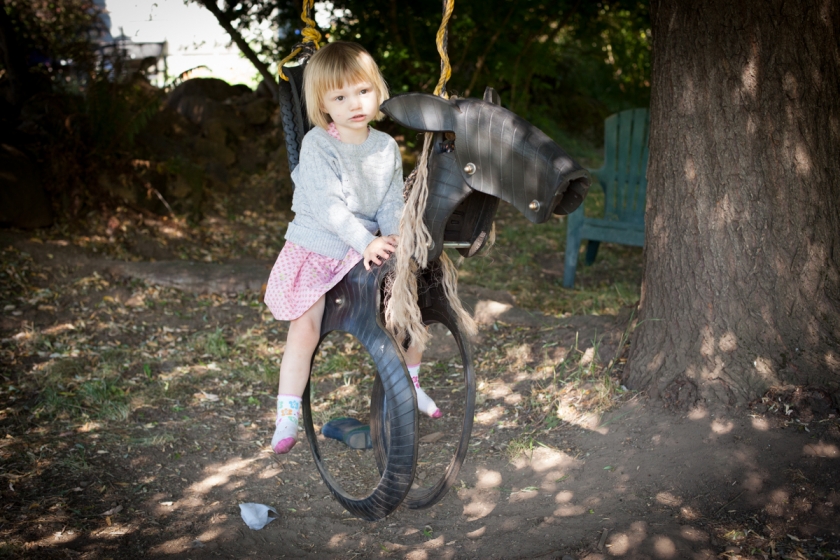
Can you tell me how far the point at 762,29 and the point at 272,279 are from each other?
2.13 metres

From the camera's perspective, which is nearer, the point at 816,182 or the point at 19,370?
the point at 816,182

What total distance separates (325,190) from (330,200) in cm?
5

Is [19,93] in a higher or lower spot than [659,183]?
higher

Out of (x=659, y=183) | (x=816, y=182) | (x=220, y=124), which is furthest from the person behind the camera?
(x=220, y=124)

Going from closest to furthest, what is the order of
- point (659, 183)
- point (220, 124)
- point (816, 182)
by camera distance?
point (816, 182) → point (659, 183) → point (220, 124)

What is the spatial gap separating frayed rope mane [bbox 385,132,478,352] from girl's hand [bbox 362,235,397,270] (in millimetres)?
52

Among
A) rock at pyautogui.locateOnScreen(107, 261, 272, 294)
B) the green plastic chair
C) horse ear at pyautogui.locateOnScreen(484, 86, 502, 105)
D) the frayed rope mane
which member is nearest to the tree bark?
rock at pyautogui.locateOnScreen(107, 261, 272, 294)

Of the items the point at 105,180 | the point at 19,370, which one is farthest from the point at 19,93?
the point at 19,370

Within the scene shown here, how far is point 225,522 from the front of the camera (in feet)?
8.81

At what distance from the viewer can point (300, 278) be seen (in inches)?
101

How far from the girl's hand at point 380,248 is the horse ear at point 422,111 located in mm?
429

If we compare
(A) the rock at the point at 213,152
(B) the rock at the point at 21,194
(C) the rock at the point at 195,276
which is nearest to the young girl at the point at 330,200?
(C) the rock at the point at 195,276

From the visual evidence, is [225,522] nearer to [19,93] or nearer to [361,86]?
[361,86]

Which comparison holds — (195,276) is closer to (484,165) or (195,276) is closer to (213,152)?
(213,152)
